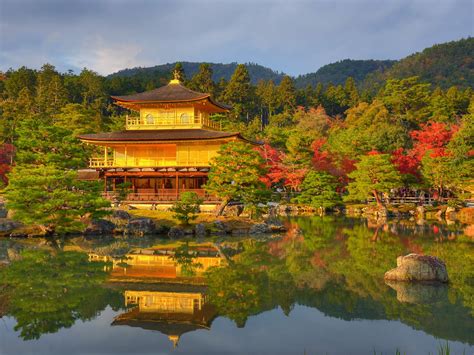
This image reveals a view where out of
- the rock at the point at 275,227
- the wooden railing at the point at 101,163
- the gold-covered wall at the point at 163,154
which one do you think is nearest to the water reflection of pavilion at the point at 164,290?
the rock at the point at 275,227

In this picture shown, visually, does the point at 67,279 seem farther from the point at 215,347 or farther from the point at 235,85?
the point at 235,85

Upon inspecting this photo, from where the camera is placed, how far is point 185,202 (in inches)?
1005

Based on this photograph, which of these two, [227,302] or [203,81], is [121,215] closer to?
[227,302]

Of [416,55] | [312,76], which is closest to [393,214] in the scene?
[416,55]

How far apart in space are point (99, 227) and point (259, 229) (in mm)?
8196

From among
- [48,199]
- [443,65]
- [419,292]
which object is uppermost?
[443,65]

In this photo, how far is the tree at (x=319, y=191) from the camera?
1483 inches

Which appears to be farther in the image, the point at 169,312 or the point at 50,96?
the point at 50,96

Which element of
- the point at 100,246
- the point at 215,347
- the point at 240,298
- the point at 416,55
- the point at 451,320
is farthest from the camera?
the point at 416,55

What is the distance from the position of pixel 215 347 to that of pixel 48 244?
47.4ft

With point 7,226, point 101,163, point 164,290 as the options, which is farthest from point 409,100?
point 164,290

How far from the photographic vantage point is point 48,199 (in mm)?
22734

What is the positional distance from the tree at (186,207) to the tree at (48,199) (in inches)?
158

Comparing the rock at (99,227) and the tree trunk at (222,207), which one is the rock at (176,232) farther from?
the tree trunk at (222,207)
